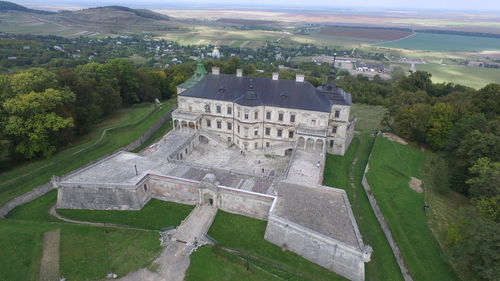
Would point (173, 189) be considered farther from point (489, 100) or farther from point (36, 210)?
point (489, 100)

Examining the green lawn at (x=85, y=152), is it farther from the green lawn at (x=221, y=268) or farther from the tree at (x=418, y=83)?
the tree at (x=418, y=83)

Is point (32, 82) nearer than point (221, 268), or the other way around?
point (221, 268)

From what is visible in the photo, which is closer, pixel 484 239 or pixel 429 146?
pixel 484 239

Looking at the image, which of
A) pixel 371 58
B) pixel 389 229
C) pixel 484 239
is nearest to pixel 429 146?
pixel 389 229

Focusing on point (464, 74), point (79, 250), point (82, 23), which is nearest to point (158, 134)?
point (79, 250)

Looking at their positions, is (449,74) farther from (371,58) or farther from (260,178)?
(260,178)

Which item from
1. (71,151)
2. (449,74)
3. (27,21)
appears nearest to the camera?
(71,151)
